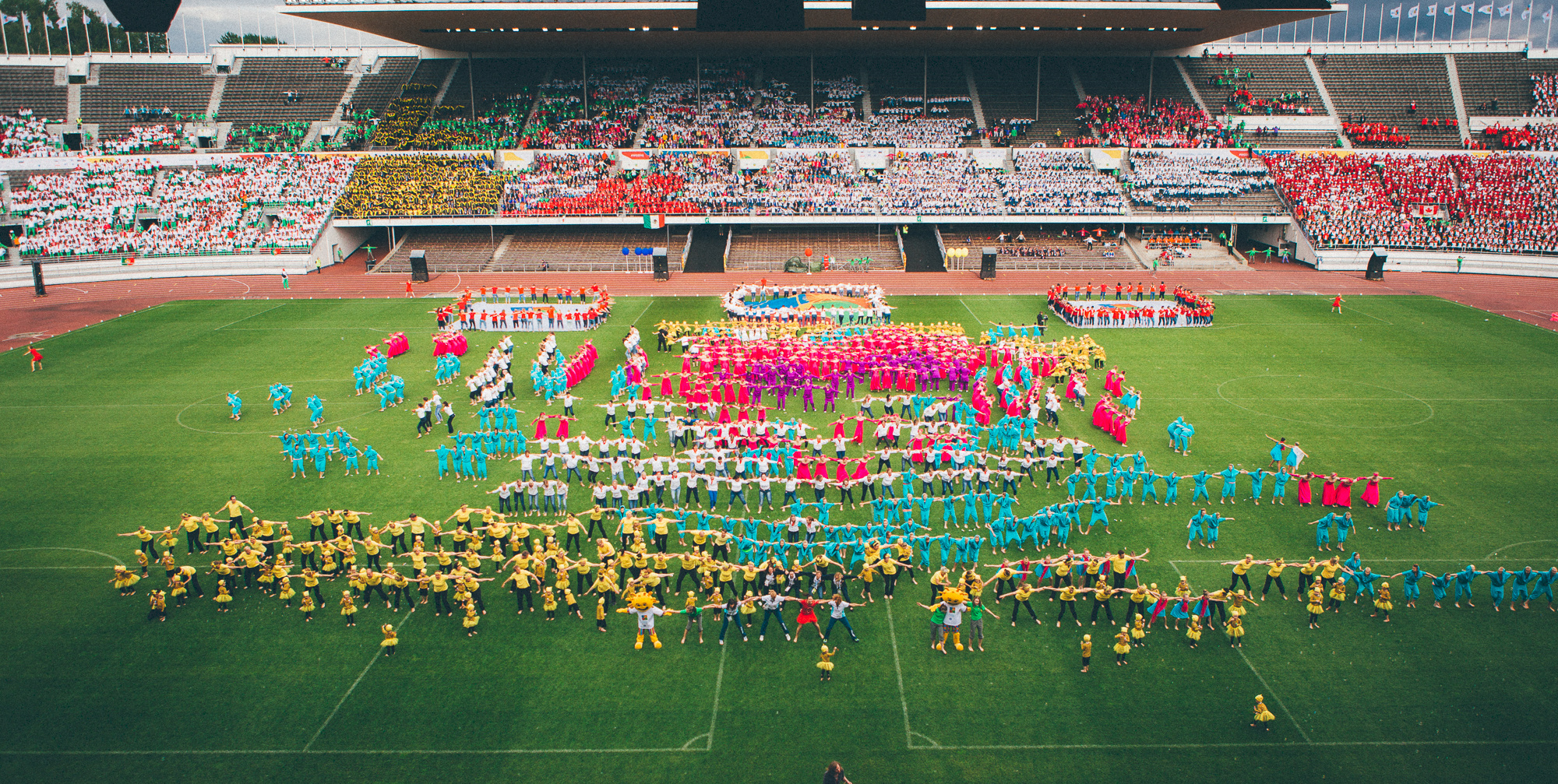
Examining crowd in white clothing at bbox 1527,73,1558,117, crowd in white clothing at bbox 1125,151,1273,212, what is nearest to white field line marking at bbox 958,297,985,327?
crowd in white clothing at bbox 1125,151,1273,212

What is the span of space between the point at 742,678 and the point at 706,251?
44983mm

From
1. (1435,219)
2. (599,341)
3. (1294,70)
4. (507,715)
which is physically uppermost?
(1294,70)

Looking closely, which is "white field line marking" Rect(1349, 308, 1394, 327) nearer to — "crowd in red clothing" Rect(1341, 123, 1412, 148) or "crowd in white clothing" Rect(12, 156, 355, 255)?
"crowd in red clothing" Rect(1341, 123, 1412, 148)

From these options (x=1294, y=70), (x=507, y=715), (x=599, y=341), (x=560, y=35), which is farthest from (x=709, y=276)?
(x=1294, y=70)

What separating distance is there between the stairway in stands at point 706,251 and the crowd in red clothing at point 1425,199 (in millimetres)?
36300

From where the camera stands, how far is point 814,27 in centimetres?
5953

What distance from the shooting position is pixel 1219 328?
39062mm

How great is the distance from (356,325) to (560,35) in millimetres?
31449

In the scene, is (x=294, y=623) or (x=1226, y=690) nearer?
(x=1226, y=690)

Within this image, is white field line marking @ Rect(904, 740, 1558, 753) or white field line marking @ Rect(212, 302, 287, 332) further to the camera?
white field line marking @ Rect(212, 302, 287, 332)

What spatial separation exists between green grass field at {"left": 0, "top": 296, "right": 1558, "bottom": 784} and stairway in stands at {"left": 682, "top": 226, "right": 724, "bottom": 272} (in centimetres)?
3305

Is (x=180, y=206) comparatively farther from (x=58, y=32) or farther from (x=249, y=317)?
(x=58, y=32)

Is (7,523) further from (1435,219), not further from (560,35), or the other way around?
(1435,219)

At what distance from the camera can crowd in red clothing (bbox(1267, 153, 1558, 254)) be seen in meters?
53.9
